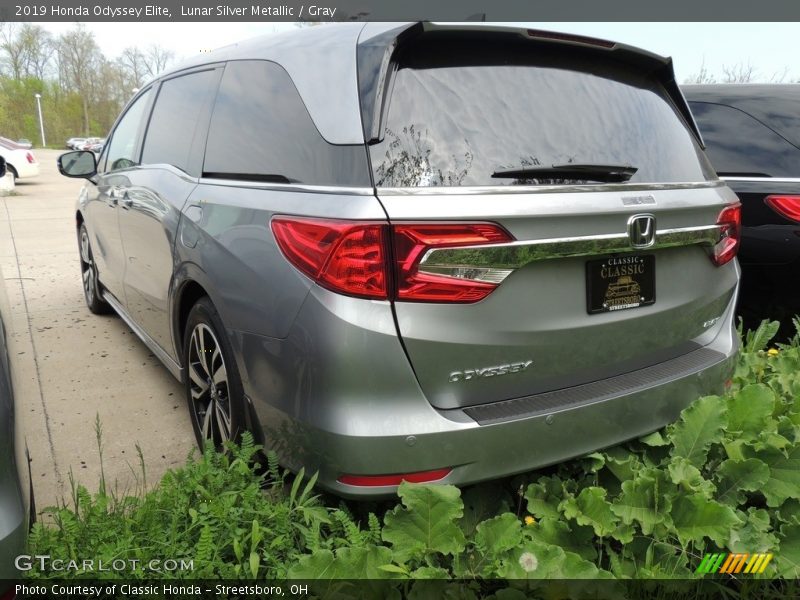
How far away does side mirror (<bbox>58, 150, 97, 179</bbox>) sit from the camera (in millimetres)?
4516

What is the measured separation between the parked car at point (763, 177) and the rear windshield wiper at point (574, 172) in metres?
1.77

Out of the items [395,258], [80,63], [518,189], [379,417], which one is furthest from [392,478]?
[80,63]

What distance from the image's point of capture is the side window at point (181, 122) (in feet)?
9.40

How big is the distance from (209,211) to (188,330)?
1.80 feet

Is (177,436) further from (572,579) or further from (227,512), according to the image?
(572,579)

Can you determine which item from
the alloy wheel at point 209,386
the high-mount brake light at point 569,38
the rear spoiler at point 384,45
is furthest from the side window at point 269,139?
the high-mount brake light at point 569,38

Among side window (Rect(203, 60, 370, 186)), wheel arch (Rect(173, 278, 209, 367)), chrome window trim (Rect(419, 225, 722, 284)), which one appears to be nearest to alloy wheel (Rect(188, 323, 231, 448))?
wheel arch (Rect(173, 278, 209, 367))

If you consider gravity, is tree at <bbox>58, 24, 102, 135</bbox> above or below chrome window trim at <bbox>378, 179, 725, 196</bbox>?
above

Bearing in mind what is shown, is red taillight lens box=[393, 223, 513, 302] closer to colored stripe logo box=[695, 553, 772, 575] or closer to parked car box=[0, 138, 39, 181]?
colored stripe logo box=[695, 553, 772, 575]

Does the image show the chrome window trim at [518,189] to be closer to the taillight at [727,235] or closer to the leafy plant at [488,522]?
the taillight at [727,235]

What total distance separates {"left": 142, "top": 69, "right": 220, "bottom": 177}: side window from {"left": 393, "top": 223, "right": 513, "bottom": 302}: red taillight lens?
4.56 feet

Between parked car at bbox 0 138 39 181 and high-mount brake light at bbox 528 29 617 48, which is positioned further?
parked car at bbox 0 138 39 181

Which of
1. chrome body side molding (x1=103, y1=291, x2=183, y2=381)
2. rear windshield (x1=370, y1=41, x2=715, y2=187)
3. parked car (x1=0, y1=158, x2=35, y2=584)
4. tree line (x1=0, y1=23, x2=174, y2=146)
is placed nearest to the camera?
parked car (x1=0, y1=158, x2=35, y2=584)

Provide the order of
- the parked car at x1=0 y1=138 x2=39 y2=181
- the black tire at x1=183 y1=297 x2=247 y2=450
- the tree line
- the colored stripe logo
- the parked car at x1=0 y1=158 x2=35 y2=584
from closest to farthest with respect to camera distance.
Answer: the parked car at x1=0 y1=158 x2=35 y2=584 → the colored stripe logo → the black tire at x1=183 y1=297 x2=247 y2=450 → the parked car at x1=0 y1=138 x2=39 y2=181 → the tree line
